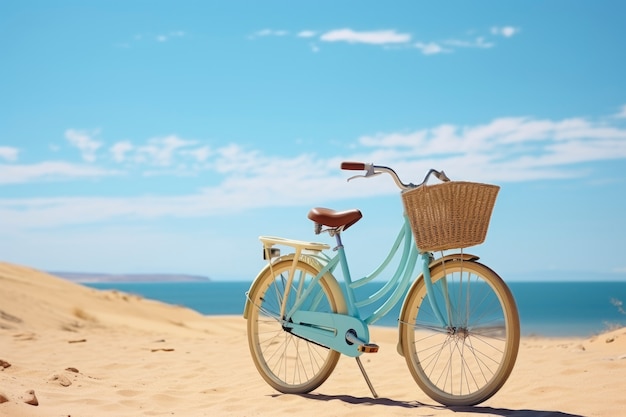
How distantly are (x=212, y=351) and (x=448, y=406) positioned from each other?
470cm

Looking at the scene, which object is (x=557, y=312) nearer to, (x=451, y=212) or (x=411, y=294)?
(x=411, y=294)

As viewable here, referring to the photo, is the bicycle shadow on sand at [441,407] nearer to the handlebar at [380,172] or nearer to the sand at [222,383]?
the sand at [222,383]

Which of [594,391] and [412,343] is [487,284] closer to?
[412,343]

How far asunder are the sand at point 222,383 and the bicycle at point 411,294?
1.17ft

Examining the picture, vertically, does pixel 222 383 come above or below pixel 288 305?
below

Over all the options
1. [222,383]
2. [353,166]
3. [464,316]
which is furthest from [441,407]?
[222,383]

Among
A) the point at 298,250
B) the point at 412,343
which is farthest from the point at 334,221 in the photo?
the point at 412,343

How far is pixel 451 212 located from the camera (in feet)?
17.1

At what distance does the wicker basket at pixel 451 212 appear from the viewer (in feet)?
17.0

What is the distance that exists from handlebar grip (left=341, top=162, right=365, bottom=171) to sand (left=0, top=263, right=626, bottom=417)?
5.98 ft

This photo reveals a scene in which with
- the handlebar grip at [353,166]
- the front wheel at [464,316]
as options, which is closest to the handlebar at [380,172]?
the handlebar grip at [353,166]

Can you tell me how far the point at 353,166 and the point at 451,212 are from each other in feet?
3.08

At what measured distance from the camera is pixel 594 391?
5867mm

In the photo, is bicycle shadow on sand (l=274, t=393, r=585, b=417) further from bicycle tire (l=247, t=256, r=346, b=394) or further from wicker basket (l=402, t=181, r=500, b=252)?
wicker basket (l=402, t=181, r=500, b=252)
